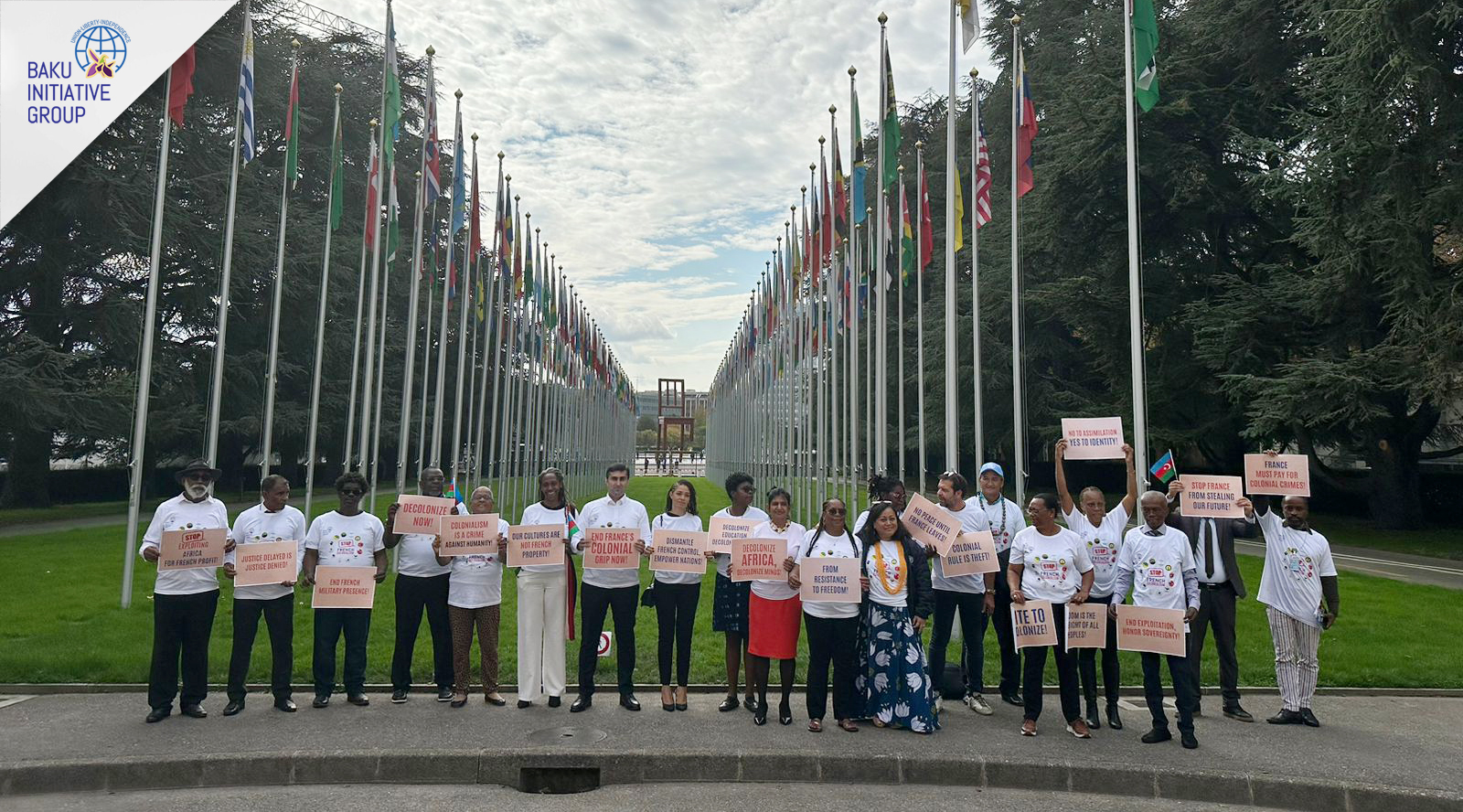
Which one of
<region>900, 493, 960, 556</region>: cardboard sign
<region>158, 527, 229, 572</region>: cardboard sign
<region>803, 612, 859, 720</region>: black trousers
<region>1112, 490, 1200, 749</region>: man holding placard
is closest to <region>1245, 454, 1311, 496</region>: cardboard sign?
<region>1112, 490, 1200, 749</region>: man holding placard

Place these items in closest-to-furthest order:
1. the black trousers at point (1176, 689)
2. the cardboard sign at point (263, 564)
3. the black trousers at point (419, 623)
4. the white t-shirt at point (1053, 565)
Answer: the black trousers at point (1176, 689), the white t-shirt at point (1053, 565), the cardboard sign at point (263, 564), the black trousers at point (419, 623)

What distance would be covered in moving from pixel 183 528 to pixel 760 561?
4807 millimetres

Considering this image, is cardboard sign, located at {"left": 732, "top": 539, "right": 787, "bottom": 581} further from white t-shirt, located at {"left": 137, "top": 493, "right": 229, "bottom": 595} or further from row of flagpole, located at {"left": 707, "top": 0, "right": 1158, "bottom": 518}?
row of flagpole, located at {"left": 707, "top": 0, "right": 1158, "bottom": 518}

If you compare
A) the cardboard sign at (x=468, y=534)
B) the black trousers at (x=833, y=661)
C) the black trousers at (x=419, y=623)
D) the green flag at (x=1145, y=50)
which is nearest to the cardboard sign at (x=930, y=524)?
the black trousers at (x=833, y=661)

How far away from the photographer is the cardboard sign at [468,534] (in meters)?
8.01

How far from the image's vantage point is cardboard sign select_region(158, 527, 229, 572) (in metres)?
7.41

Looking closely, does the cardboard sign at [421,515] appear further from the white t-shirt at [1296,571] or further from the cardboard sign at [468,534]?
the white t-shirt at [1296,571]

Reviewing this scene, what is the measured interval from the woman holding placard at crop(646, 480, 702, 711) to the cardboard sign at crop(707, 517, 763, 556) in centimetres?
15

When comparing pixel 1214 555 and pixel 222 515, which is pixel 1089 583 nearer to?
pixel 1214 555

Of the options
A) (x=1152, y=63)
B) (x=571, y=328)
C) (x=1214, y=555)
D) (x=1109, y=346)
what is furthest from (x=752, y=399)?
(x=1214, y=555)

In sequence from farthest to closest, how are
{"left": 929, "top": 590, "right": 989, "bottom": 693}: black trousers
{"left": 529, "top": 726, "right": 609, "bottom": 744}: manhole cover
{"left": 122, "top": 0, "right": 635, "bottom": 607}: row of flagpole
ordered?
{"left": 122, "top": 0, "right": 635, "bottom": 607}: row of flagpole, {"left": 929, "top": 590, "right": 989, "bottom": 693}: black trousers, {"left": 529, "top": 726, "right": 609, "bottom": 744}: manhole cover

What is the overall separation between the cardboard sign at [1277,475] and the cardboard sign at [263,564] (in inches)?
325

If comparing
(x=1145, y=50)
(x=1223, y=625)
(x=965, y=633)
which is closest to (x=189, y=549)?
(x=965, y=633)

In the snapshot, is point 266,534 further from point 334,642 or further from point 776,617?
point 776,617
